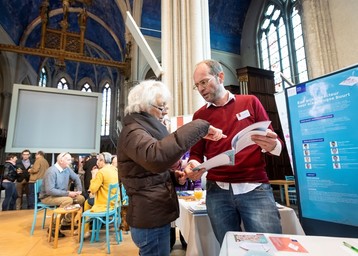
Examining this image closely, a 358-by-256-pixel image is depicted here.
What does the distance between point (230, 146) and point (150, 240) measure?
1.96 feet

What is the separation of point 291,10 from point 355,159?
9253mm

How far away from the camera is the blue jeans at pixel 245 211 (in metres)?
1.07

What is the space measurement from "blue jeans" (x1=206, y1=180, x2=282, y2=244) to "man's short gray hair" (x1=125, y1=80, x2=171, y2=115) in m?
0.54

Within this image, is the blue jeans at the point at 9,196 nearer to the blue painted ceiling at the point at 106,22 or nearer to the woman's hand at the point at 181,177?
the woman's hand at the point at 181,177

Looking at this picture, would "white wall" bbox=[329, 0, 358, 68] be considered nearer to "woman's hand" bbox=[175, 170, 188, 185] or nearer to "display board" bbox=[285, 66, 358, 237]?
"display board" bbox=[285, 66, 358, 237]

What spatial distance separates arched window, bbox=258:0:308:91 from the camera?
8.07 meters

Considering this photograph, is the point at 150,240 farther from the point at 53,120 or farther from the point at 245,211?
the point at 53,120

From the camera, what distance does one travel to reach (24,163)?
617cm

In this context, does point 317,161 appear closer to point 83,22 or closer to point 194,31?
point 194,31

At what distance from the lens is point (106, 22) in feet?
47.2

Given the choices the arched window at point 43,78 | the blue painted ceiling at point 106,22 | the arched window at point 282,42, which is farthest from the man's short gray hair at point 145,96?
the arched window at point 43,78

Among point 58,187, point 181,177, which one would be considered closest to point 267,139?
point 181,177

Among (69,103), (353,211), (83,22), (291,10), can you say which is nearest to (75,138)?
(69,103)

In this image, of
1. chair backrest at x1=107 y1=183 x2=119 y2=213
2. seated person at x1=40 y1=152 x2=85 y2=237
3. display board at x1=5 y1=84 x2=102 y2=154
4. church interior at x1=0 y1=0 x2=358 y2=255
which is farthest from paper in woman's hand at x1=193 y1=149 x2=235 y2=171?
display board at x1=5 y1=84 x2=102 y2=154
